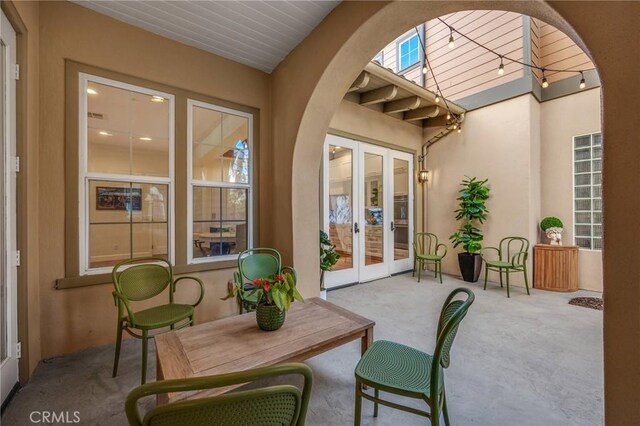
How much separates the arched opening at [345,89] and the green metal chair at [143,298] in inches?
49.8

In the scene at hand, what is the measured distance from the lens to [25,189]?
80.7 inches

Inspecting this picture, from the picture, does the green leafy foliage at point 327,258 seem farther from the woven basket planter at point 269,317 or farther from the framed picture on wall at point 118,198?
the framed picture on wall at point 118,198

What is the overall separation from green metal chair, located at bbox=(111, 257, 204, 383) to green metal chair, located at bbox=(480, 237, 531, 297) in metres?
4.16

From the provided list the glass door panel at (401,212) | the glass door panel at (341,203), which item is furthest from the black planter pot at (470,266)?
the glass door panel at (341,203)

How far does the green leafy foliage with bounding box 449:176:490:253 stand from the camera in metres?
4.77

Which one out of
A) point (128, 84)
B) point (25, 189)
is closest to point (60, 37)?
point (128, 84)

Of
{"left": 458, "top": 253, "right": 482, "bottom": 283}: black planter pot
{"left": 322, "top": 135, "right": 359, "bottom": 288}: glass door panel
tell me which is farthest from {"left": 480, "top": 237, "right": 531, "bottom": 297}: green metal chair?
{"left": 322, "top": 135, "right": 359, "bottom": 288}: glass door panel

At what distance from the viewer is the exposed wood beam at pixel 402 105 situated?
4547mm

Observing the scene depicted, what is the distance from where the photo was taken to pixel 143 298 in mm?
2381

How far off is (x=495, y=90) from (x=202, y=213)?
5092 mm

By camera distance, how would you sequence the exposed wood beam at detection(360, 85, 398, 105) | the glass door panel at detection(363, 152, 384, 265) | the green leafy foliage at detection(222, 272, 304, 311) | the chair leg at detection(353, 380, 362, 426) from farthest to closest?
the glass door panel at detection(363, 152, 384, 265), the exposed wood beam at detection(360, 85, 398, 105), the green leafy foliage at detection(222, 272, 304, 311), the chair leg at detection(353, 380, 362, 426)

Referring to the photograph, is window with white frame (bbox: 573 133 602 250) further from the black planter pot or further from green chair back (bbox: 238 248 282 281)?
green chair back (bbox: 238 248 282 281)

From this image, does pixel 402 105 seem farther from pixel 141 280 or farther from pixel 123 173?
pixel 141 280

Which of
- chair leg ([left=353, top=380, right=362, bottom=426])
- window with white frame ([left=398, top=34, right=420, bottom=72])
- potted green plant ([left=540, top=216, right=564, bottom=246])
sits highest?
window with white frame ([left=398, top=34, right=420, bottom=72])
